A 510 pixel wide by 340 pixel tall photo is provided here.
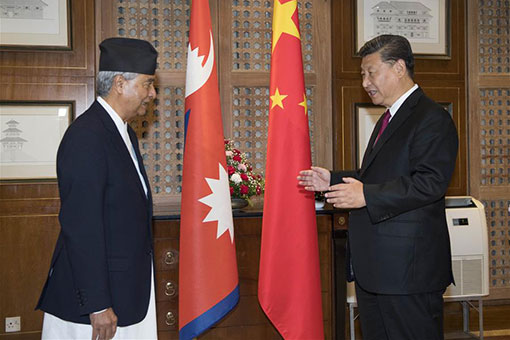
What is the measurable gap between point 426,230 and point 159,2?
2191mm

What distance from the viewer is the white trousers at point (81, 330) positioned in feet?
5.45

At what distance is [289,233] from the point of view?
8.75 ft

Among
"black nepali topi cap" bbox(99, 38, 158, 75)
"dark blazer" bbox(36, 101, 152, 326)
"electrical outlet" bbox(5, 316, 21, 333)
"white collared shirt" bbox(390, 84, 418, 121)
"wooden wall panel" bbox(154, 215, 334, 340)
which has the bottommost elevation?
"electrical outlet" bbox(5, 316, 21, 333)

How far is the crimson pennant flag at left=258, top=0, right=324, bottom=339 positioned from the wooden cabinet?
13 cm

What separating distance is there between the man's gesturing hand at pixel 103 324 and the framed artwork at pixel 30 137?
1.74 metres

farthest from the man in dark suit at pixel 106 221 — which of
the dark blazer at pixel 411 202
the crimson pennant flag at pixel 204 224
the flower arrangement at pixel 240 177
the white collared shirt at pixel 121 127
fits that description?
the flower arrangement at pixel 240 177

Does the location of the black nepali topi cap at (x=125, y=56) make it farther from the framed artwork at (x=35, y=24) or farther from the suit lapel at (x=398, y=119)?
the framed artwork at (x=35, y=24)

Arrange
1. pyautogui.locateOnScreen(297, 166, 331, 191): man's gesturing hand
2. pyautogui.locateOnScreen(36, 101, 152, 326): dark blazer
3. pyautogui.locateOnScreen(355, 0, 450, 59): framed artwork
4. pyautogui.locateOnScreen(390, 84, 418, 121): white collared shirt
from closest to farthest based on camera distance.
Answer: pyautogui.locateOnScreen(36, 101, 152, 326): dark blazer → pyautogui.locateOnScreen(390, 84, 418, 121): white collared shirt → pyautogui.locateOnScreen(297, 166, 331, 191): man's gesturing hand → pyautogui.locateOnScreen(355, 0, 450, 59): framed artwork

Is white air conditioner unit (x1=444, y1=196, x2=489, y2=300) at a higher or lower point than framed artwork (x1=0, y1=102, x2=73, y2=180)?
lower

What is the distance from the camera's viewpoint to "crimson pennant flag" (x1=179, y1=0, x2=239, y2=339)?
2574 millimetres

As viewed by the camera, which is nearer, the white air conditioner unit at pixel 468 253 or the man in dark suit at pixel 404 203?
the man in dark suit at pixel 404 203

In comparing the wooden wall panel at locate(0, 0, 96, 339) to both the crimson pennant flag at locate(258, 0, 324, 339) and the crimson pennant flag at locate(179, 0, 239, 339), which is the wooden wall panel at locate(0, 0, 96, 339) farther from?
the crimson pennant flag at locate(258, 0, 324, 339)

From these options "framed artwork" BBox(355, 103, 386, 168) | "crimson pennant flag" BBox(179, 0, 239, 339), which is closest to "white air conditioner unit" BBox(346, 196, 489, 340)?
"framed artwork" BBox(355, 103, 386, 168)

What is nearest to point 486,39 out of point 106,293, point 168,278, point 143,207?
point 168,278
